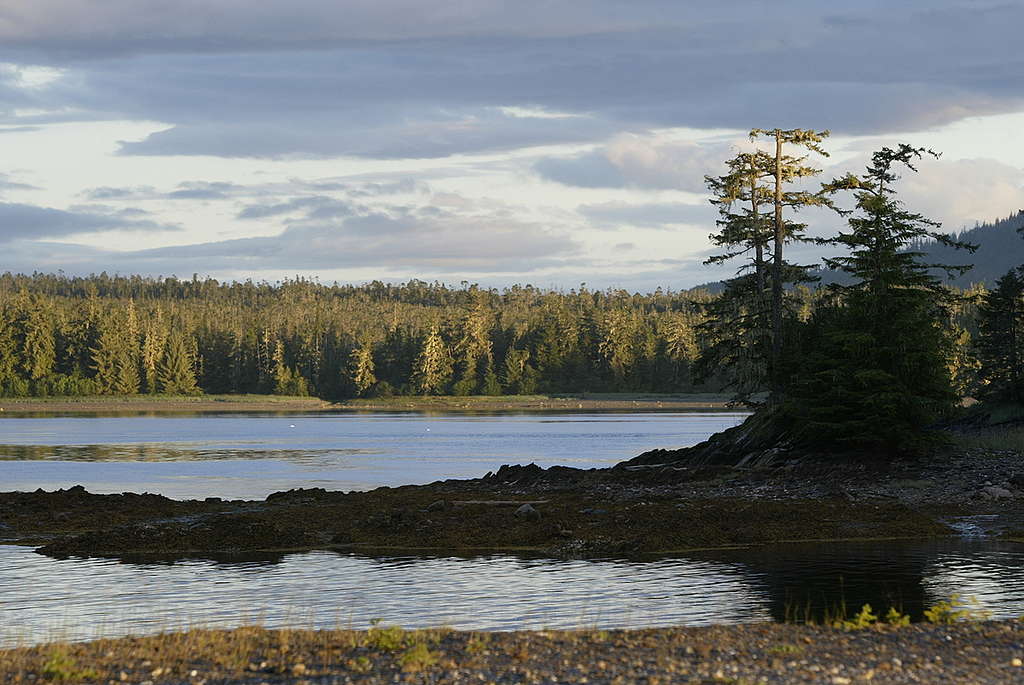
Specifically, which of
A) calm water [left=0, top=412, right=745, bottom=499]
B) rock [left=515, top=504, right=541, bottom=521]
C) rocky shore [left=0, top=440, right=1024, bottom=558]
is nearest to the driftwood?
rocky shore [left=0, top=440, right=1024, bottom=558]

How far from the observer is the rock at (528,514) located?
3212 cm

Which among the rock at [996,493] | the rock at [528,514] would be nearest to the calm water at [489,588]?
the rock at [528,514]

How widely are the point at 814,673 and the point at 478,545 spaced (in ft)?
56.1

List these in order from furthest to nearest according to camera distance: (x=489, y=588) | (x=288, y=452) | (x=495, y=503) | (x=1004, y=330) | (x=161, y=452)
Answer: (x=288, y=452)
(x=161, y=452)
(x=1004, y=330)
(x=495, y=503)
(x=489, y=588)

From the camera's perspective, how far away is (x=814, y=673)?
1338 cm

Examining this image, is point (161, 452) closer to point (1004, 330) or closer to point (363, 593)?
point (1004, 330)

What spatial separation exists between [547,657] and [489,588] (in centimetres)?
904

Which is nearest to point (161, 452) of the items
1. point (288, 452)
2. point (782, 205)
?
point (288, 452)

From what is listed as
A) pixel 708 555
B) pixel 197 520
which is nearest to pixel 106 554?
pixel 197 520

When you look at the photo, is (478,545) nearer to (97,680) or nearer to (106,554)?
(106,554)

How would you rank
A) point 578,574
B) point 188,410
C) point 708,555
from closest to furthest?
point 578,574 < point 708,555 < point 188,410

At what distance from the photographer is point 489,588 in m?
23.3

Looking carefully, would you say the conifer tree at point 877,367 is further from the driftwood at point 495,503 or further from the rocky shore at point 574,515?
the driftwood at point 495,503

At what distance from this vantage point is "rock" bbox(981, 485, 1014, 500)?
33.3 m
